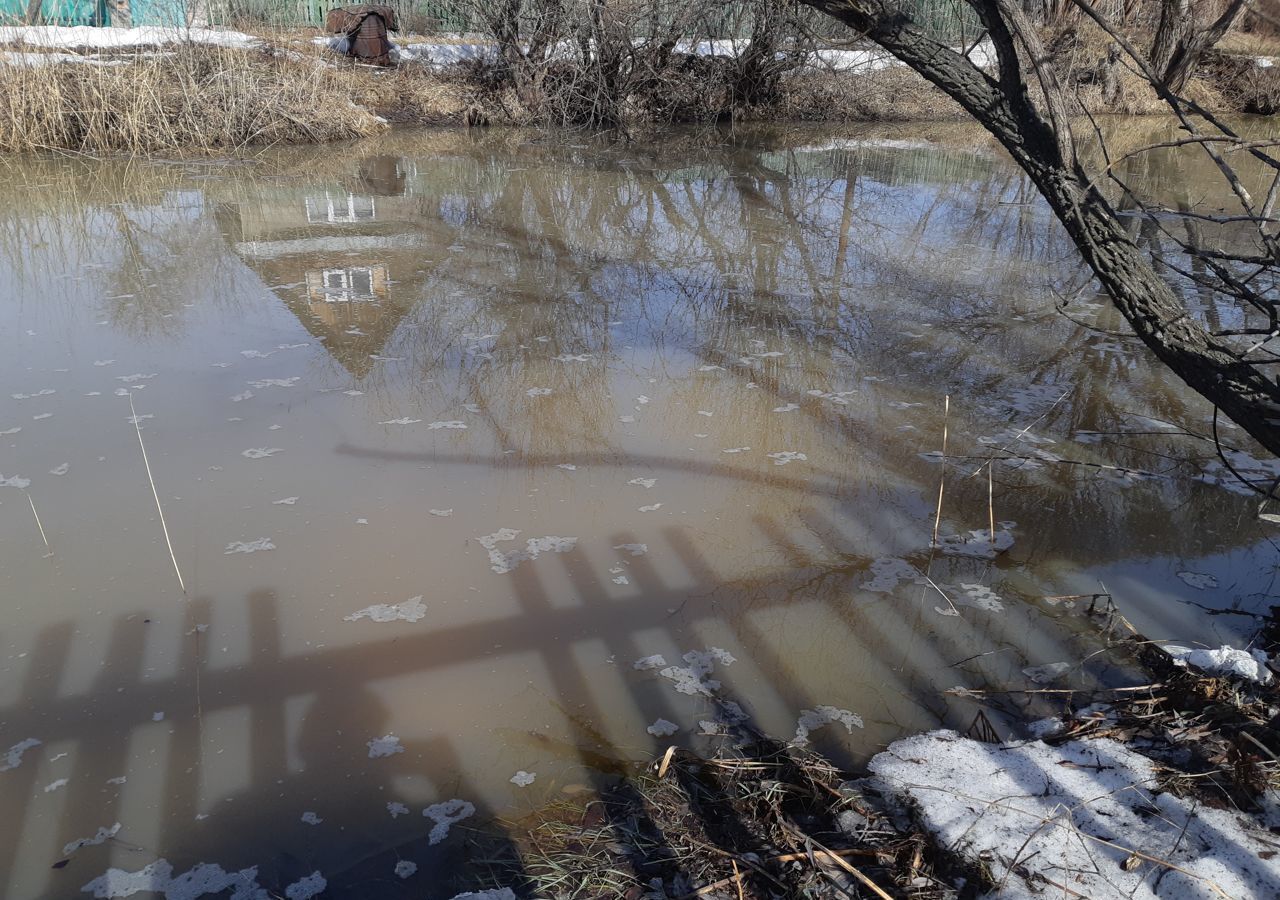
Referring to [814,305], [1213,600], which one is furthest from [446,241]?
[1213,600]

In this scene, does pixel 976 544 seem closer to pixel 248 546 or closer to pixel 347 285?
pixel 248 546

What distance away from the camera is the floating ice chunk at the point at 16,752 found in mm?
2793

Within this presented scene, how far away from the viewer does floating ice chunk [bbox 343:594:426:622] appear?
351 cm

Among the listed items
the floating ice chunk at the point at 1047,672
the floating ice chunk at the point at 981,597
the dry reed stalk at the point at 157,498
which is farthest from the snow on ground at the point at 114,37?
the floating ice chunk at the point at 1047,672

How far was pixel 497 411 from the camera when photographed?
17.1 ft

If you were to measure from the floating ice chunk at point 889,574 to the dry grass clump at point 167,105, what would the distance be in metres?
11.5

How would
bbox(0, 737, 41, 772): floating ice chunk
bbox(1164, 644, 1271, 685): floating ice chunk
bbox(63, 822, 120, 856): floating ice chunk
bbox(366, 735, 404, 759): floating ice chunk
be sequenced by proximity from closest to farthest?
bbox(63, 822, 120, 856): floating ice chunk
bbox(0, 737, 41, 772): floating ice chunk
bbox(366, 735, 404, 759): floating ice chunk
bbox(1164, 644, 1271, 685): floating ice chunk

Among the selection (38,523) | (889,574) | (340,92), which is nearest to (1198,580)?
(889,574)

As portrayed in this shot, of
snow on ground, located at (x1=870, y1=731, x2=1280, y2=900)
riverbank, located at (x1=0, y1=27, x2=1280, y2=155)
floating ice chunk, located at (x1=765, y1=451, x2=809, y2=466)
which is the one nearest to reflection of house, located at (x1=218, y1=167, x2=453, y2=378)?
floating ice chunk, located at (x1=765, y1=451, x2=809, y2=466)

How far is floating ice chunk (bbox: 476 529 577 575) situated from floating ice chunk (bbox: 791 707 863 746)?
1.30 meters

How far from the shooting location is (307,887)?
245 cm

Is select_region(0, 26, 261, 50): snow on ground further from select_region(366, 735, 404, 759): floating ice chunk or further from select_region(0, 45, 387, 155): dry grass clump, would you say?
select_region(366, 735, 404, 759): floating ice chunk

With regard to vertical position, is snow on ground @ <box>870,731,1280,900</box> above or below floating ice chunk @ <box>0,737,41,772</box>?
above

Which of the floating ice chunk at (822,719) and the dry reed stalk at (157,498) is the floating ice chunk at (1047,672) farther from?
the dry reed stalk at (157,498)
